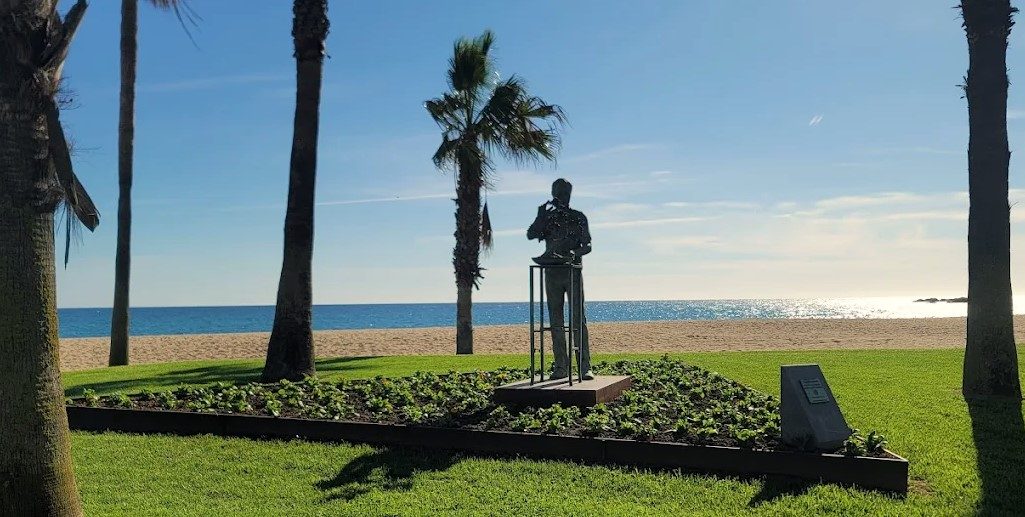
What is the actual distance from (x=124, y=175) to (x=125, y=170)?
0.44ft

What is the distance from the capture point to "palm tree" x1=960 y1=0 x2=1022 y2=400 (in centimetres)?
1095

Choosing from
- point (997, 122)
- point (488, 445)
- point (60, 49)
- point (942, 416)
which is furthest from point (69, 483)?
point (997, 122)

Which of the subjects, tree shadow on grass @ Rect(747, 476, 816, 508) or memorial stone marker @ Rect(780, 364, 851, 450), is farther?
memorial stone marker @ Rect(780, 364, 851, 450)

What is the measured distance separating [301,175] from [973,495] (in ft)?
36.4

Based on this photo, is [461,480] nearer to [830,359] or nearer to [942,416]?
[942,416]

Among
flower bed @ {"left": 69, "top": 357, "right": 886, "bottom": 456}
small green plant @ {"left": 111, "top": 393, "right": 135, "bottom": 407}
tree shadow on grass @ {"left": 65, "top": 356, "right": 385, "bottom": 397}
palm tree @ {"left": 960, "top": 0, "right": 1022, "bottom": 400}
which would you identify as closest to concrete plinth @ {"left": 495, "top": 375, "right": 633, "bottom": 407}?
flower bed @ {"left": 69, "top": 357, "right": 886, "bottom": 456}

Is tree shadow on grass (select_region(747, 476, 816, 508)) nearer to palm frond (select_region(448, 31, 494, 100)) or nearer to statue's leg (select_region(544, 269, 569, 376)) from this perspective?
statue's leg (select_region(544, 269, 569, 376))

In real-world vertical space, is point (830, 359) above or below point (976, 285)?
below

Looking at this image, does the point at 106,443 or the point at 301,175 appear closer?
the point at 106,443

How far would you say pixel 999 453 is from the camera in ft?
24.3

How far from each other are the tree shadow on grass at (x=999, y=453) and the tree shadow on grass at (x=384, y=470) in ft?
14.6

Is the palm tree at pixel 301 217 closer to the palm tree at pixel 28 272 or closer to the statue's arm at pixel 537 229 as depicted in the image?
the statue's arm at pixel 537 229

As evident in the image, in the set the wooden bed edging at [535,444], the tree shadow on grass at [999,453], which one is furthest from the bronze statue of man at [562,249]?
the tree shadow on grass at [999,453]

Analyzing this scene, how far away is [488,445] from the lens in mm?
7590
